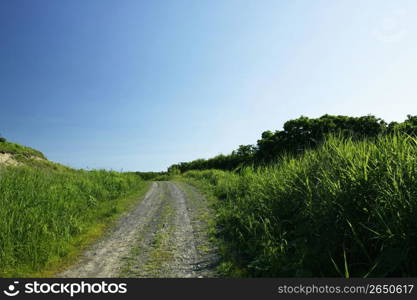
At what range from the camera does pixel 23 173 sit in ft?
40.2

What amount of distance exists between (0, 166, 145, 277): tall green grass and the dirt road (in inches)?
36.5

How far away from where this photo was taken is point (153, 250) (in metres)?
6.96

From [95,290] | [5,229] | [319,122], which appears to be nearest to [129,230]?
[5,229]

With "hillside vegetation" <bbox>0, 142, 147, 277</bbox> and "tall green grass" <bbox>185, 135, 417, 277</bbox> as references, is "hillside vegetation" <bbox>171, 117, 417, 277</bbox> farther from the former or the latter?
"hillside vegetation" <bbox>0, 142, 147, 277</bbox>

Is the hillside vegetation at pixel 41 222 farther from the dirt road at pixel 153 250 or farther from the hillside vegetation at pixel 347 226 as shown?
the hillside vegetation at pixel 347 226

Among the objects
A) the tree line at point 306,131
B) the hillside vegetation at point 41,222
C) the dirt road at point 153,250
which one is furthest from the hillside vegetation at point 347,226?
the tree line at point 306,131

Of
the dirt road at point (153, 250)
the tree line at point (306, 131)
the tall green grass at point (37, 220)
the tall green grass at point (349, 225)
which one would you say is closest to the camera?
the tall green grass at point (349, 225)

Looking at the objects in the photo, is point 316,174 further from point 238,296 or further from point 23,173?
point 23,173

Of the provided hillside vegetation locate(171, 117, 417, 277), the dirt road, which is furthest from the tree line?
hillside vegetation locate(171, 117, 417, 277)

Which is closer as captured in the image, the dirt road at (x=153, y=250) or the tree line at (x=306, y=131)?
the dirt road at (x=153, y=250)

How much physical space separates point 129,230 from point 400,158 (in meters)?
8.28

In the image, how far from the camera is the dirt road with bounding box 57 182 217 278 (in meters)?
5.55

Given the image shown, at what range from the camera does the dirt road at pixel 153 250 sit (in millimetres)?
5547

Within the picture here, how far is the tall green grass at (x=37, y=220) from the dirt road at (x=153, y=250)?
0.93 metres
